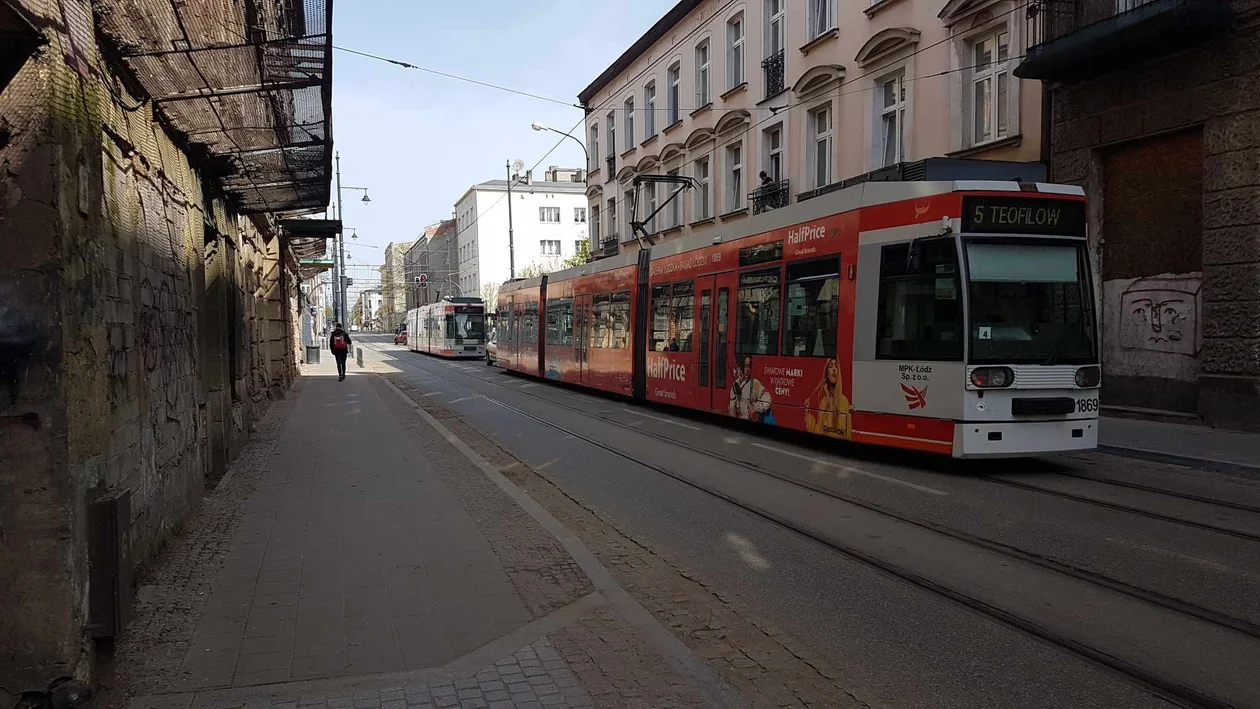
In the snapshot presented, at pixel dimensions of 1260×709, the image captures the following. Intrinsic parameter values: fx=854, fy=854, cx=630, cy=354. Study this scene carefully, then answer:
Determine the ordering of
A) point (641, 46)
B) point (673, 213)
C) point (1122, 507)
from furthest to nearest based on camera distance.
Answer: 1. point (641, 46)
2. point (673, 213)
3. point (1122, 507)

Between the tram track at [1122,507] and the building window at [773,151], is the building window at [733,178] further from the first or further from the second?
the tram track at [1122,507]

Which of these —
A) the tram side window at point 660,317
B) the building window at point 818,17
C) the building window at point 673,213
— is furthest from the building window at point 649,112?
the tram side window at point 660,317

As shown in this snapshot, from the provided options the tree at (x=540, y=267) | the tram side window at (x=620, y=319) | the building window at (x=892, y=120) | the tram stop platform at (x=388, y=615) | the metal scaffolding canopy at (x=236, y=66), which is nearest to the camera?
the tram stop platform at (x=388, y=615)

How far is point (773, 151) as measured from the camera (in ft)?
79.0

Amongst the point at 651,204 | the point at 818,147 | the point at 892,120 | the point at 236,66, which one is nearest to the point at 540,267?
the point at 651,204

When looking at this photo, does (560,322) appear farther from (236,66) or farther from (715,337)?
(236,66)

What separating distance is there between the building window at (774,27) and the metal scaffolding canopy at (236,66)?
17768 millimetres

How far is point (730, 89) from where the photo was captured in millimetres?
25734

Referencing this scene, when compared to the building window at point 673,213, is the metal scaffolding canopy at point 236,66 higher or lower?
lower

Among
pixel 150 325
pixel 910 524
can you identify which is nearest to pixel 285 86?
pixel 150 325

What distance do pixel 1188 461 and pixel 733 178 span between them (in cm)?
1832

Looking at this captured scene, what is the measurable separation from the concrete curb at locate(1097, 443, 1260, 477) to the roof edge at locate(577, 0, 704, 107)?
2125cm

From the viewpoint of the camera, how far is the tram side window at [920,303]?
8836 mm

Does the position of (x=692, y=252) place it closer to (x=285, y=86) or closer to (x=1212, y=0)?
(x=1212, y=0)
